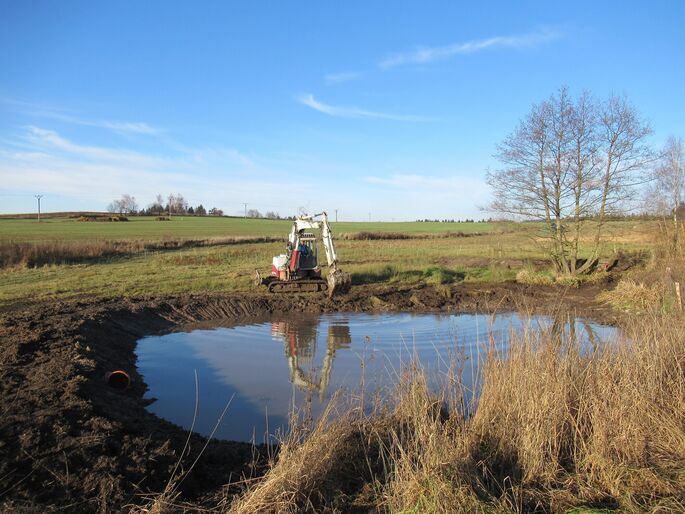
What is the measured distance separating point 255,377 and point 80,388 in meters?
3.39

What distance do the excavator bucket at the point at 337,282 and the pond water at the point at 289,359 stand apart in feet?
5.81

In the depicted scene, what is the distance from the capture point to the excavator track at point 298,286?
65.5 ft

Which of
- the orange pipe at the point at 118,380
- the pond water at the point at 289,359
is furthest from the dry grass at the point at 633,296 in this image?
the orange pipe at the point at 118,380

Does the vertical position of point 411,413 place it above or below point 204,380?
above

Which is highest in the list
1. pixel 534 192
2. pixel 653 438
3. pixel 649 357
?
pixel 534 192

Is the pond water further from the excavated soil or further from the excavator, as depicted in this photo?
the excavator

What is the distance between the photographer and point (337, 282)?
1834cm

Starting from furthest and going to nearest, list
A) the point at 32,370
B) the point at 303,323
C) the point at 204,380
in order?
the point at 303,323 → the point at 204,380 → the point at 32,370

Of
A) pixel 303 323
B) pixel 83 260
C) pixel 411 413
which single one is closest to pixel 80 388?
pixel 411 413

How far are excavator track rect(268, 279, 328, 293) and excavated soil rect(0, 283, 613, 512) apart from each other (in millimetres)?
7006

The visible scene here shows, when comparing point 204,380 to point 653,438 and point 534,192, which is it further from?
point 534,192

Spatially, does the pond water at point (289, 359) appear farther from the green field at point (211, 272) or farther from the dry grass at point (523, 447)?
the green field at point (211, 272)

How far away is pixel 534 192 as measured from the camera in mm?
22672

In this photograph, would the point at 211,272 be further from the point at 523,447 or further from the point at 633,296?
the point at 523,447
